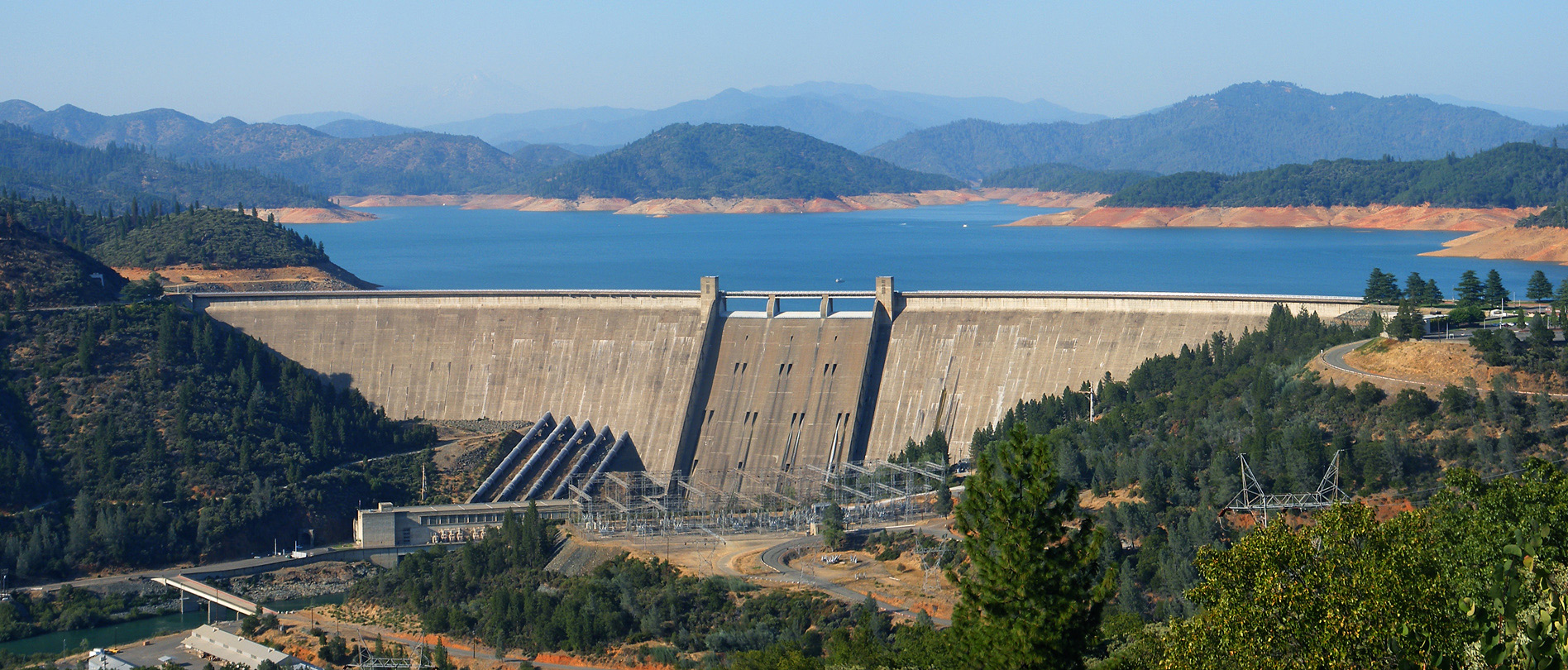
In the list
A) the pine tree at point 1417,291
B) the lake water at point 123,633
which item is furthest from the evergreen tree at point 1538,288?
the lake water at point 123,633

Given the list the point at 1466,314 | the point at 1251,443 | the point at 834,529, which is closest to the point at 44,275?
the point at 834,529

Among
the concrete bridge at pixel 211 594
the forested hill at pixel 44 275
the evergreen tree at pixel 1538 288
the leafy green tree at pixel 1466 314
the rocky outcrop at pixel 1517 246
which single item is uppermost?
the rocky outcrop at pixel 1517 246

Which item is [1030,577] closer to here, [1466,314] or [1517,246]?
[1466,314]

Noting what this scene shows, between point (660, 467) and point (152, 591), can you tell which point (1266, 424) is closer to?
point (660, 467)

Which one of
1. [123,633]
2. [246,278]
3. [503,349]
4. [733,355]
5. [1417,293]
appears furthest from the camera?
[246,278]

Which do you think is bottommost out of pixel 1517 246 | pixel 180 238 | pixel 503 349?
pixel 503 349

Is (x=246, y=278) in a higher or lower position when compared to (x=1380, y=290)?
lower

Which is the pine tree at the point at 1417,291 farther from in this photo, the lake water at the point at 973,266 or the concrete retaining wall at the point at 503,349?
the lake water at the point at 973,266
